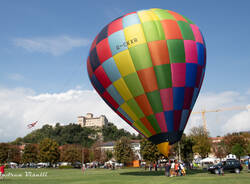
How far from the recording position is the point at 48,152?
7969cm

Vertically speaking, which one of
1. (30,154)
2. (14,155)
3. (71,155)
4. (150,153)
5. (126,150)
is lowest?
(14,155)

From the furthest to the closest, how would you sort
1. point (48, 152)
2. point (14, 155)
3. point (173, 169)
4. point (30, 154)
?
point (14, 155), point (30, 154), point (48, 152), point (173, 169)

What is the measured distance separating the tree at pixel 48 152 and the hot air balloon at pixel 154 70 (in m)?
63.3

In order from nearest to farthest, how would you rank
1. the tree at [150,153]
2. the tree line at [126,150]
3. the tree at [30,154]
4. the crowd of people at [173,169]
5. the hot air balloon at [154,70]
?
the hot air balloon at [154,70] → the crowd of people at [173,169] → the tree line at [126,150] → the tree at [150,153] → the tree at [30,154]

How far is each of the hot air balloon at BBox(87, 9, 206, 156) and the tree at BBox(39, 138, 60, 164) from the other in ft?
208

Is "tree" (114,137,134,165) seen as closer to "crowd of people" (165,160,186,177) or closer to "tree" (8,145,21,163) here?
"crowd of people" (165,160,186,177)

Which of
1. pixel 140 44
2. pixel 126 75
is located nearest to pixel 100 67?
pixel 126 75

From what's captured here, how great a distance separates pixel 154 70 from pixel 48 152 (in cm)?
6696

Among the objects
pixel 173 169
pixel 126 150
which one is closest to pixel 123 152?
pixel 126 150

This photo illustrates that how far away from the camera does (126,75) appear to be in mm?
22422

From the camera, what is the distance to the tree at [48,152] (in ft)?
261

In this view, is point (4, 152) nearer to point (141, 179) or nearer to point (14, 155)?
point (14, 155)

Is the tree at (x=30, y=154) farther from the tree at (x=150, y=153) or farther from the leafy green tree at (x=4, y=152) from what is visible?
the tree at (x=150, y=153)

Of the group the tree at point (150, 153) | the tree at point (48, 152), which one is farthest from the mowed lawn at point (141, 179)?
the tree at point (48, 152)
